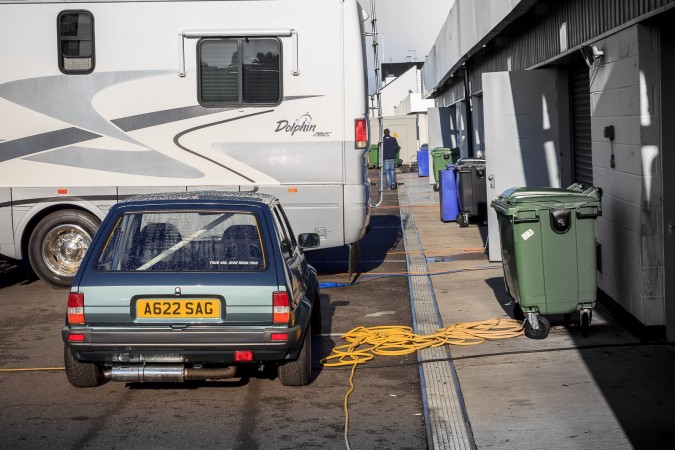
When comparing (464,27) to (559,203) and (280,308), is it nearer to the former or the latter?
(559,203)

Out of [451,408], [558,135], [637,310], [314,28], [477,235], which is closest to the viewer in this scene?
[451,408]

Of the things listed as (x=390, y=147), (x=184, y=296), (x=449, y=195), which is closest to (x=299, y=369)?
(x=184, y=296)

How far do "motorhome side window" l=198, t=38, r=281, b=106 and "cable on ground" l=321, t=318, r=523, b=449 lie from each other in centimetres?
407

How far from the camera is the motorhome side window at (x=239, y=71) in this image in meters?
13.2

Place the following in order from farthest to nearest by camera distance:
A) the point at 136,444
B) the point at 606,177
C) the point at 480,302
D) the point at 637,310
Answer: the point at 480,302, the point at 606,177, the point at 637,310, the point at 136,444

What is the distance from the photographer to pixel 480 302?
11.8 meters

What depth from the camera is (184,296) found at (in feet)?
24.5

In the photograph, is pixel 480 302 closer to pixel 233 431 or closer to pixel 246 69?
pixel 246 69

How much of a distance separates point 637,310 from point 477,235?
29.6ft

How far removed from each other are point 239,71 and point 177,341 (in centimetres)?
647

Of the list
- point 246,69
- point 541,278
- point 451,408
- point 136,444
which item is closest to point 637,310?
point 541,278

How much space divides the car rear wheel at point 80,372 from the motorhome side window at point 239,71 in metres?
5.78

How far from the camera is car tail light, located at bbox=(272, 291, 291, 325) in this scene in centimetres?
746

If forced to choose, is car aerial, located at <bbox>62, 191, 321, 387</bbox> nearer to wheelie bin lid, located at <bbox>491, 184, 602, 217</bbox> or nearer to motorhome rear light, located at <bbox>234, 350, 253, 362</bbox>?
motorhome rear light, located at <bbox>234, 350, 253, 362</bbox>
